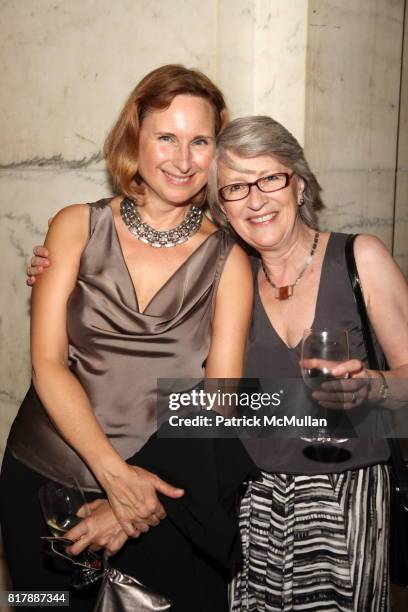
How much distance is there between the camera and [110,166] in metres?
2.65

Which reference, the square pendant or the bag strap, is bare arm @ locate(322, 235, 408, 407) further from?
the square pendant

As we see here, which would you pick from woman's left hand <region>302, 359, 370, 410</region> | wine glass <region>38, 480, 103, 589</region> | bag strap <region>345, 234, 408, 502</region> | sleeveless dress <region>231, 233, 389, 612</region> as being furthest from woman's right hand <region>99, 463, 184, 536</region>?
bag strap <region>345, 234, 408, 502</region>

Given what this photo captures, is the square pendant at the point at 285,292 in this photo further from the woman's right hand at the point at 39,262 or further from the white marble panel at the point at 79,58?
the white marble panel at the point at 79,58

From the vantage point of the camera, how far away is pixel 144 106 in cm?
249

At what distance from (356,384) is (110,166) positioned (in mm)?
1257

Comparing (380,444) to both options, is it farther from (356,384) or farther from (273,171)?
(273,171)

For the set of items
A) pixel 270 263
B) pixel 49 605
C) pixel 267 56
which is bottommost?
pixel 49 605

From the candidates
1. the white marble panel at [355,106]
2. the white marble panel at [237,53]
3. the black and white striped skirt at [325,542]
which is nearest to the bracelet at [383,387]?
the black and white striped skirt at [325,542]

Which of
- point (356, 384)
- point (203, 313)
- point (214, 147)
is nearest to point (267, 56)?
point (214, 147)

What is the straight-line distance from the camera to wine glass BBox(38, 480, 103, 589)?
6.85 feet

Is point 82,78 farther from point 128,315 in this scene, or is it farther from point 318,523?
point 318,523

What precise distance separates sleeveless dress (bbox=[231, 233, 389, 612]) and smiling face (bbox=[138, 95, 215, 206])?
661mm

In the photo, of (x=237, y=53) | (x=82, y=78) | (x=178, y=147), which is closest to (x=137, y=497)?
(x=178, y=147)

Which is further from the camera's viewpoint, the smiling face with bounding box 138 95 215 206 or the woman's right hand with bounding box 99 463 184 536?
the smiling face with bounding box 138 95 215 206
